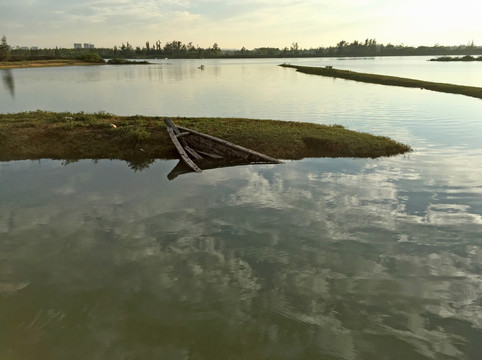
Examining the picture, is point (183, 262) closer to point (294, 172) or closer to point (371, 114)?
point (294, 172)

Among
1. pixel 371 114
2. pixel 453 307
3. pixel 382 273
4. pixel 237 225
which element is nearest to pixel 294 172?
pixel 237 225

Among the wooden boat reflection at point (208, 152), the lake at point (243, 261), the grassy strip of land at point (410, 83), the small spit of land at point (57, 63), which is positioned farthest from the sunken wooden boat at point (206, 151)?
the small spit of land at point (57, 63)

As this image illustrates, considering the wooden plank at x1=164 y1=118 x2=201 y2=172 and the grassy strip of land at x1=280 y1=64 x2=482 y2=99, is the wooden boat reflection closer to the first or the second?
the wooden plank at x1=164 y1=118 x2=201 y2=172

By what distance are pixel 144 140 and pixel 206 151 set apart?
5059 millimetres

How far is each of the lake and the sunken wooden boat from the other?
1.18 m

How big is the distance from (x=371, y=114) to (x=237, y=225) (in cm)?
3033

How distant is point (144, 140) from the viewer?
79.4 feet

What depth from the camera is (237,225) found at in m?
13.1

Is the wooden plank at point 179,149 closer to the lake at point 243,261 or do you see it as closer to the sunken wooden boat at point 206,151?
the sunken wooden boat at point 206,151

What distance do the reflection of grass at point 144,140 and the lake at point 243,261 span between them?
217cm

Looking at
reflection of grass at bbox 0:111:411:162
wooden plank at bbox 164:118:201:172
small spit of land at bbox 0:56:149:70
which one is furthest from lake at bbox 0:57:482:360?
small spit of land at bbox 0:56:149:70

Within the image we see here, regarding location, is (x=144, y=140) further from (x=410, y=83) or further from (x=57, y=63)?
(x=57, y=63)

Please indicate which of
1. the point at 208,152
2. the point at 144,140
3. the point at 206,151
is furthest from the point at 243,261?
the point at 144,140

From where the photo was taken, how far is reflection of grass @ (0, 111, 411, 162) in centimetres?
2289
